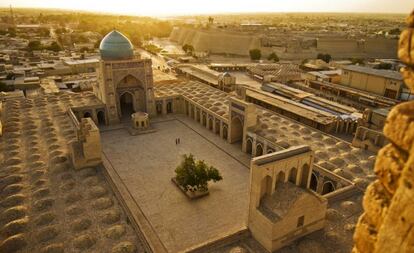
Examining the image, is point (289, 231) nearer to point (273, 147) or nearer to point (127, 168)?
point (273, 147)

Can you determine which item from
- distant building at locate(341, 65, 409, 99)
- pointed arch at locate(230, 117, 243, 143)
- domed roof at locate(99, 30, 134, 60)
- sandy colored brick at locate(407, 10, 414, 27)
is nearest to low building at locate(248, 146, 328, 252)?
sandy colored brick at locate(407, 10, 414, 27)

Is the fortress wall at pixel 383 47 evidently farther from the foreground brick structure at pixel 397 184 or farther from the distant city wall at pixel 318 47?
the foreground brick structure at pixel 397 184

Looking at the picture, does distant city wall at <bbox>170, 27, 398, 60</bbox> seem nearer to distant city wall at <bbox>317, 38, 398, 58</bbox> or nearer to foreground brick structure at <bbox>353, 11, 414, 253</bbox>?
distant city wall at <bbox>317, 38, 398, 58</bbox>

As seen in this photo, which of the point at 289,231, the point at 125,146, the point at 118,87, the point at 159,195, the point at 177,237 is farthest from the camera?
the point at 118,87

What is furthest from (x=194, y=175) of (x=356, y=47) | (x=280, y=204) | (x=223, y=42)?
(x=356, y=47)

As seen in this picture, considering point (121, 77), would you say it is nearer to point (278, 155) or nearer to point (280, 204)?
point (278, 155)

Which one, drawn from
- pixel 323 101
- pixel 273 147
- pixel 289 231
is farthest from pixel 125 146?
pixel 323 101
